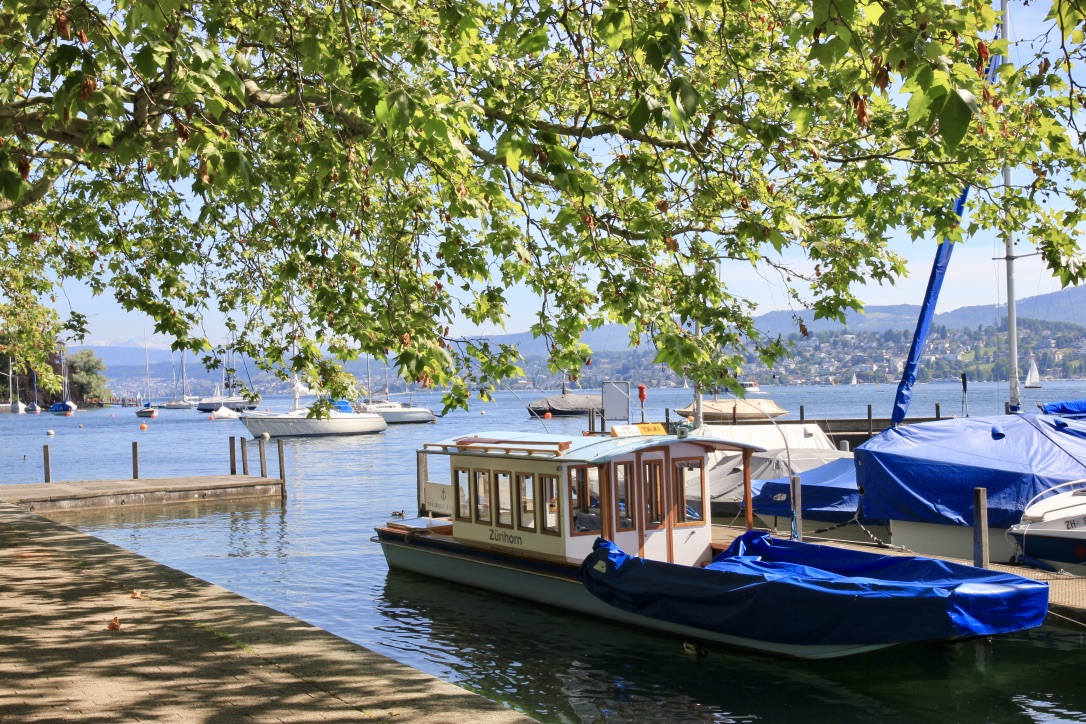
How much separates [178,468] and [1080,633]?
4874 centimetres

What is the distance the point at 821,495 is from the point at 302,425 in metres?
60.7

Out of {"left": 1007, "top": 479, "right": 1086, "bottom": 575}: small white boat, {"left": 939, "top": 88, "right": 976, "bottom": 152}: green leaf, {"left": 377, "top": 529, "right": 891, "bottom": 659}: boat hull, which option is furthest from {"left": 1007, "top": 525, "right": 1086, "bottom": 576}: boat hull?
{"left": 939, "top": 88, "right": 976, "bottom": 152}: green leaf

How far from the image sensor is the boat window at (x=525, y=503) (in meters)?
17.4

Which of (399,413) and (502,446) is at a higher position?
(502,446)

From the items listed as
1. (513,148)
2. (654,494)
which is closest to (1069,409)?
(654,494)

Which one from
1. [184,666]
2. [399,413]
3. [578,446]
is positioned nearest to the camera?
[184,666]

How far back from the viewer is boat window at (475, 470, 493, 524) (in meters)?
18.4

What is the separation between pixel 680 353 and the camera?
9.77 m

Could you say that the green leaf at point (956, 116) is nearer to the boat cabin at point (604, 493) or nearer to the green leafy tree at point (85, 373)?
the boat cabin at point (604, 493)

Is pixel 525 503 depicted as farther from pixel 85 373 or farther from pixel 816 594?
pixel 85 373

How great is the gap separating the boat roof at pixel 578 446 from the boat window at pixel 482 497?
48 centimetres

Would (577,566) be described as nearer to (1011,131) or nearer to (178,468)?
(1011,131)

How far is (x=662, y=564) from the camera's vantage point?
14.6 m

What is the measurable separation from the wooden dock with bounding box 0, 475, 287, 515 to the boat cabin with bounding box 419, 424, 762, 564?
1779cm
